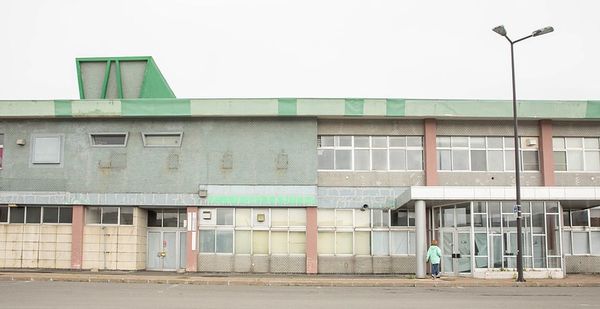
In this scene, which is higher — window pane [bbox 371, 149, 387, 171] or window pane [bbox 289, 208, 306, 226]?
window pane [bbox 371, 149, 387, 171]

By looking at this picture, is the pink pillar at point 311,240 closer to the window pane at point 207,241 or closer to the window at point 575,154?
the window pane at point 207,241

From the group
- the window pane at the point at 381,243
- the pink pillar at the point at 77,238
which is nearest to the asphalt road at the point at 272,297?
the pink pillar at the point at 77,238

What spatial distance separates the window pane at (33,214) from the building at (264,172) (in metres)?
0.06

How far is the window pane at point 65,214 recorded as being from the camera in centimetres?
3177

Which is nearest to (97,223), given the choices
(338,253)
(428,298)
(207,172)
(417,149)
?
(207,172)

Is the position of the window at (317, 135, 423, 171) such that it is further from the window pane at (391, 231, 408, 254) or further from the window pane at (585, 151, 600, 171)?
the window pane at (585, 151, 600, 171)

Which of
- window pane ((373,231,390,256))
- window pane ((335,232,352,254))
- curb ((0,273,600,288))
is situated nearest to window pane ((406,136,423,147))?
window pane ((373,231,390,256))

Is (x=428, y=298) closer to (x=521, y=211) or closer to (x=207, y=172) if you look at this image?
(x=521, y=211)

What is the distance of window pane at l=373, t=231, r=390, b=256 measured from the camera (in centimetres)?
3127

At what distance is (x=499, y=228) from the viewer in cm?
2805

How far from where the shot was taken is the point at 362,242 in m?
31.3

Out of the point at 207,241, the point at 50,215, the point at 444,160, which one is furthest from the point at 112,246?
the point at 444,160

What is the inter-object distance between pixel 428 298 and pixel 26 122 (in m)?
21.3

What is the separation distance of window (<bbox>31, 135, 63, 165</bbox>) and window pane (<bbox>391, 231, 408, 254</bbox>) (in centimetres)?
1573
